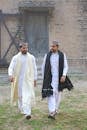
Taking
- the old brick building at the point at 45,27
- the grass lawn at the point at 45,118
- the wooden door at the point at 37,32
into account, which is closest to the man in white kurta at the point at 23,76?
the grass lawn at the point at 45,118

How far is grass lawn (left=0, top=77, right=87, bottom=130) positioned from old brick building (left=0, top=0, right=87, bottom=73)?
7808 mm

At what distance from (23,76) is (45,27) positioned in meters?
10.7

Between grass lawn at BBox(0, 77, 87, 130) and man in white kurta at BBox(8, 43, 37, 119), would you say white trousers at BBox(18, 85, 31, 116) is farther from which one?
grass lawn at BBox(0, 77, 87, 130)

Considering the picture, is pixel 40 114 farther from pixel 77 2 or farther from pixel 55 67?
pixel 77 2

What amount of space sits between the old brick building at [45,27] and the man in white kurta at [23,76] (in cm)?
998

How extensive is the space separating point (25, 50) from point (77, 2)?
1091 centimetres

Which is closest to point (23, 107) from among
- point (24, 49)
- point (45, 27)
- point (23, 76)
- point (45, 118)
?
point (45, 118)

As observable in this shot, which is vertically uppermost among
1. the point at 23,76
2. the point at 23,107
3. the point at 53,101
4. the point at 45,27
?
the point at 23,76

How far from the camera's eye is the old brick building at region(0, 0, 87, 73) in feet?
69.5

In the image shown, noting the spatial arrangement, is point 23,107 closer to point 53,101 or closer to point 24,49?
point 53,101

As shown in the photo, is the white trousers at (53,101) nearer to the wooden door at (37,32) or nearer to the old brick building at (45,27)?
the old brick building at (45,27)

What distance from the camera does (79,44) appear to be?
21531 millimetres

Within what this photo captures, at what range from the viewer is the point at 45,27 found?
21578 millimetres

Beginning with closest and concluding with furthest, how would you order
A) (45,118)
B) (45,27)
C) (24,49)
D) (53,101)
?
1. (53,101)
2. (24,49)
3. (45,118)
4. (45,27)
